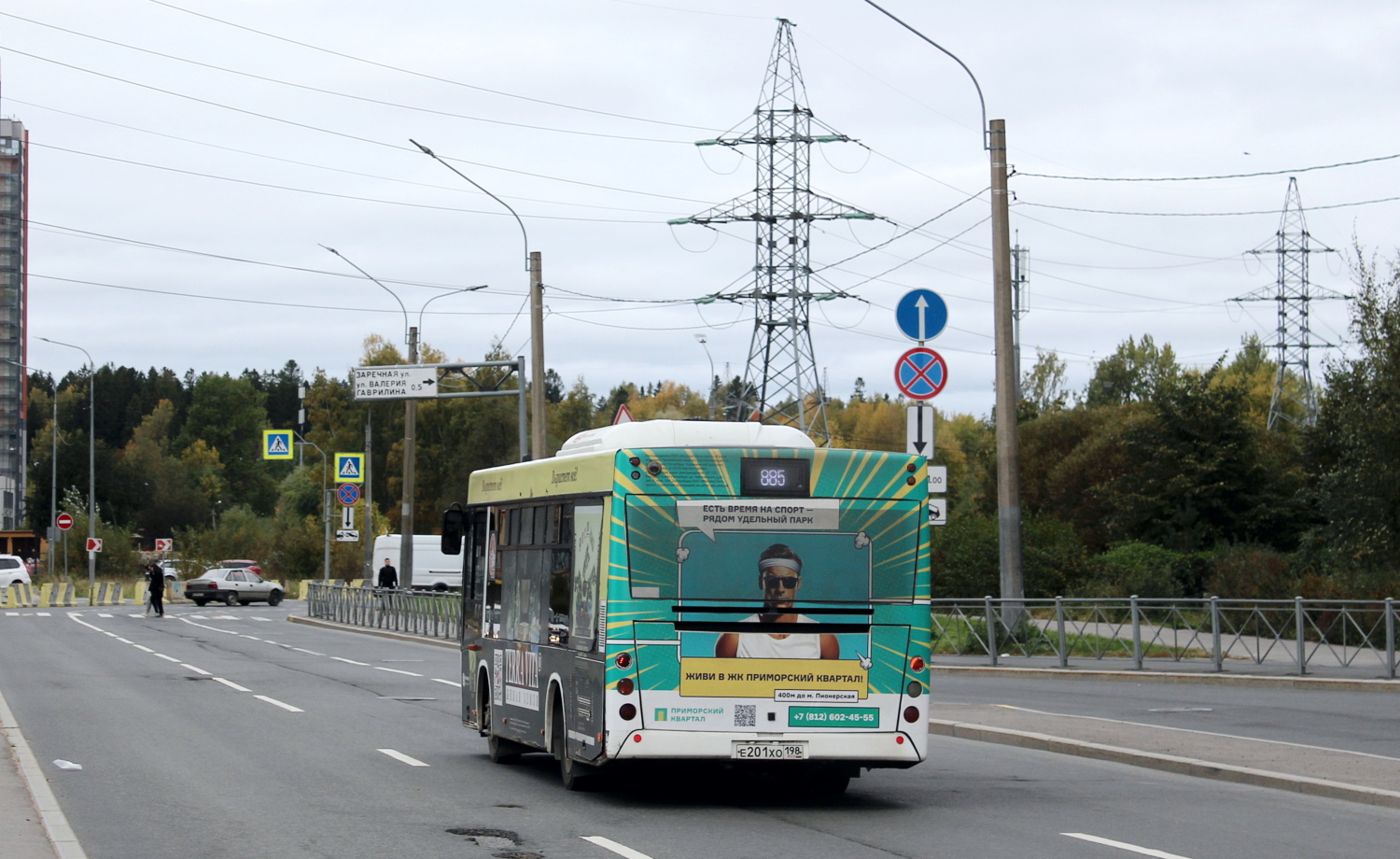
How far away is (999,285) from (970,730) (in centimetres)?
1049

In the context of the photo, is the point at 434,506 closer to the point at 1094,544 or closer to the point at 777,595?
the point at 1094,544

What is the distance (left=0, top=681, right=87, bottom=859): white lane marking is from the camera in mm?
9469

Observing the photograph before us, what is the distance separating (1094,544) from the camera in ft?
177

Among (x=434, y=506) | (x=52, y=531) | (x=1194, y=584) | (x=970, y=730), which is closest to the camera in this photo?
(x=970, y=730)

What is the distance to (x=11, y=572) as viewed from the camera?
67.2 meters

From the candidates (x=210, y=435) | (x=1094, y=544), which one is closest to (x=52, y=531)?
(x=1094, y=544)

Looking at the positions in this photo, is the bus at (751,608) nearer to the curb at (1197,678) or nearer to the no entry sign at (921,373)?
the no entry sign at (921,373)

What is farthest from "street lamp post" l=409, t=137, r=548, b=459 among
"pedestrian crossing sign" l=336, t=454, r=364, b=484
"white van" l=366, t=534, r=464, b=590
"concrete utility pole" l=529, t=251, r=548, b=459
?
"white van" l=366, t=534, r=464, b=590

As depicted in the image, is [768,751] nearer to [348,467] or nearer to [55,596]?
[348,467]

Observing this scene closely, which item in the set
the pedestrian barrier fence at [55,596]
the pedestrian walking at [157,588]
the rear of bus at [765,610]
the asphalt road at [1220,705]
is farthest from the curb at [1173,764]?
the pedestrian barrier fence at [55,596]

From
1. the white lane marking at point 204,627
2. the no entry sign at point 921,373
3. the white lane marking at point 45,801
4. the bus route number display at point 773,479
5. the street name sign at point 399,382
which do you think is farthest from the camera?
the white lane marking at point 204,627

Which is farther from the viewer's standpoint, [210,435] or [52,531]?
[210,435]

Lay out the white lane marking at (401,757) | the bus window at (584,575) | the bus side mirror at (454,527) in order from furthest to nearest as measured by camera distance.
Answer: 1. the bus side mirror at (454,527)
2. the white lane marking at (401,757)
3. the bus window at (584,575)

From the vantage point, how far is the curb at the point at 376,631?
126 feet
